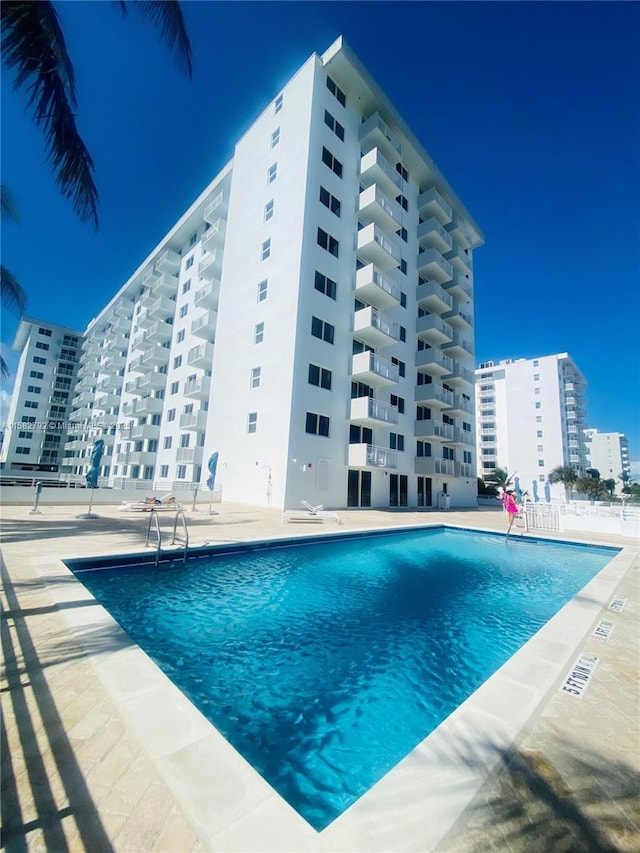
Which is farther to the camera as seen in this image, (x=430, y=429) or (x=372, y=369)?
(x=430, y=429)

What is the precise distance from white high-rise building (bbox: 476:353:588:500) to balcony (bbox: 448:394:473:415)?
114 ft

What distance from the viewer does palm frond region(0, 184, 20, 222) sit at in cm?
1512

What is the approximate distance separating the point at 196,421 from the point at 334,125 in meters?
21.7

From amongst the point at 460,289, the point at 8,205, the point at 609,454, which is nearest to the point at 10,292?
the point at 8,205

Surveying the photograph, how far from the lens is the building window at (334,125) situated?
22562mm

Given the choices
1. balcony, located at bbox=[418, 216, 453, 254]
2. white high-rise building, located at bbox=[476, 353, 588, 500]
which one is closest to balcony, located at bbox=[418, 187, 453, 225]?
balcony, located at bbox=[418, 216, 453, 254]

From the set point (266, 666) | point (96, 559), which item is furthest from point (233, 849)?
point (96, 559)

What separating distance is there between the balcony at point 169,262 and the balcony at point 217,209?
7998 mm

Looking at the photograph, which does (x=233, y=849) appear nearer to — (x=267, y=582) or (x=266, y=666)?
(x=266, y=666)

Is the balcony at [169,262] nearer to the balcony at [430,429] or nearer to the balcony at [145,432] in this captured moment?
the balcony at [145,432]

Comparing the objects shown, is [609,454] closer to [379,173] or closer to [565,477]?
[565,477]

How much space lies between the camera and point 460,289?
32.2 metres

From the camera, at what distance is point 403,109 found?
2630 centimetres

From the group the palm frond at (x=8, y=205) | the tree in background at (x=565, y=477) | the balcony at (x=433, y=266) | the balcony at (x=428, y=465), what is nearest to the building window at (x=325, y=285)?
the balcony at (x=433, y=266)
